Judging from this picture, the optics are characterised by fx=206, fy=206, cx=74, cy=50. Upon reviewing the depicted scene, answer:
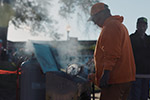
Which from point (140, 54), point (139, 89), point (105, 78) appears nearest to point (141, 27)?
point (140, 54)

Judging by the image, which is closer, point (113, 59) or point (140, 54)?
point (113, 59)

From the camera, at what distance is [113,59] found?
229 cm

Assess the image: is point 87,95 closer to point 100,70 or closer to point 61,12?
point 100,70

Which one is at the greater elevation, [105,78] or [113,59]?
[113,59]

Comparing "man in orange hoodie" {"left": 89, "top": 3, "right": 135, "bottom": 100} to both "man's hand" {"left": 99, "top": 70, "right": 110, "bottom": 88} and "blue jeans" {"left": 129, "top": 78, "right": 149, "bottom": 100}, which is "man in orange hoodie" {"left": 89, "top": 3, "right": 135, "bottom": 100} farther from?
"blue jeans" {"left": 129, "top": 78, "right": 149, "bottom": 100}

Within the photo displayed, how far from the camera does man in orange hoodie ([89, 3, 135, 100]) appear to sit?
7.52ft

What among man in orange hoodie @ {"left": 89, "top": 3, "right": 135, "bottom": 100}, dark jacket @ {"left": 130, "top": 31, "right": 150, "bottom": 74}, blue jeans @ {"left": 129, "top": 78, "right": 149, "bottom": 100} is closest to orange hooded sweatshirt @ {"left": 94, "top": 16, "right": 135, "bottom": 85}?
man in orange hoodie @ {"left": 89, "top": 3, "right": 135, "bottom": 100}

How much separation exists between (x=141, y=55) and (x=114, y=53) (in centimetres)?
194

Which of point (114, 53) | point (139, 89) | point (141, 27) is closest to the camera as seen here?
point (114, 53)

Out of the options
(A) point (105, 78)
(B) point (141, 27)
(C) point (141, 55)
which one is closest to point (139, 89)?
(C) point (141, 55)

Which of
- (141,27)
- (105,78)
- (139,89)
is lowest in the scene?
(139,89)

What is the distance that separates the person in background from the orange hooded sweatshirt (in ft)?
5.08

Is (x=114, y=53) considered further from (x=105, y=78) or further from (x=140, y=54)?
(x=140, y=54)

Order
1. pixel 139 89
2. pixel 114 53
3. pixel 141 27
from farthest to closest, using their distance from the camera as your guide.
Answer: pixel 141 27 → pixel 139 89 → pixel 114 53
